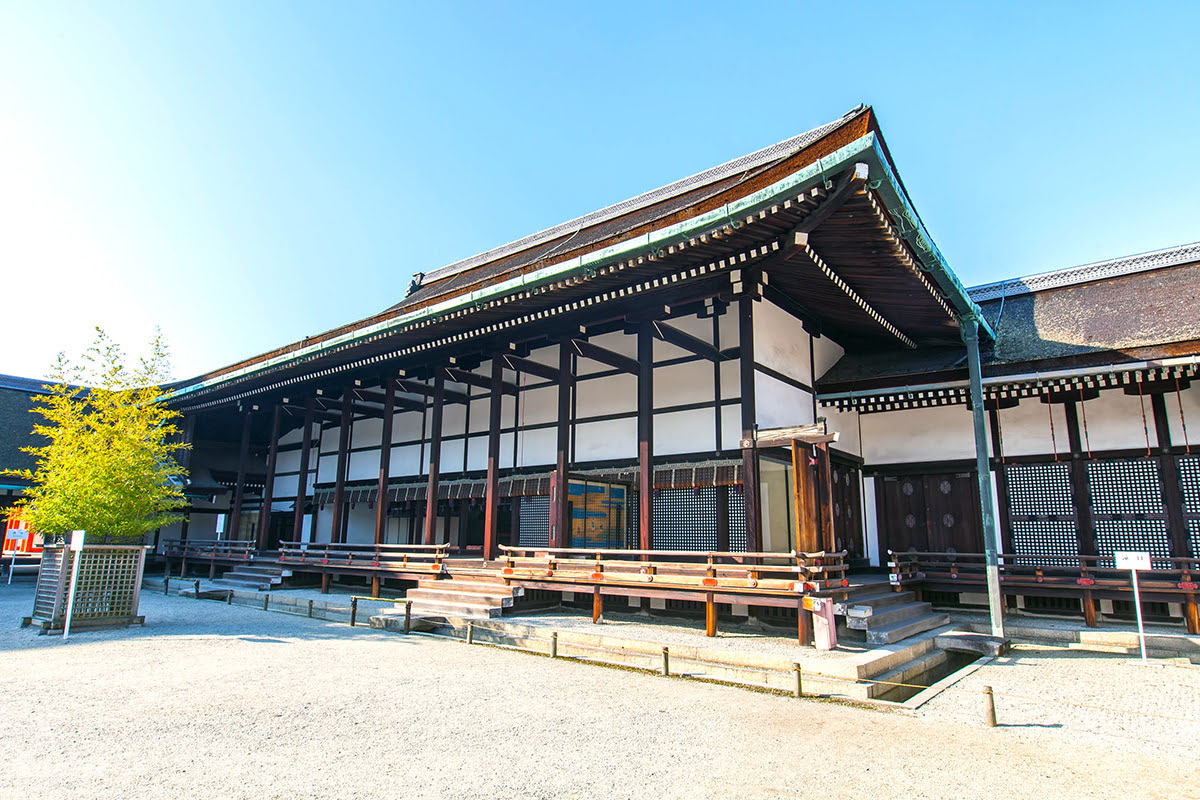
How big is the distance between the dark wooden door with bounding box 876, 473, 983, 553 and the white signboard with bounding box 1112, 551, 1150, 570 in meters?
3.99

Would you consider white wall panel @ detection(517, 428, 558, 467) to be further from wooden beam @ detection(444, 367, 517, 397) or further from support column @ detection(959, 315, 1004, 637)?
support column @ detection(959, 315, 1004, 637)

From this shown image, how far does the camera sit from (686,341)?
12.6 meters

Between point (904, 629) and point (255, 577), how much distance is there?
619 inches

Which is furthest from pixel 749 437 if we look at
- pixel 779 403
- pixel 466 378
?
pixel 466 378

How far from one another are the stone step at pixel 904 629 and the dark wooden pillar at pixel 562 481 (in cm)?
556

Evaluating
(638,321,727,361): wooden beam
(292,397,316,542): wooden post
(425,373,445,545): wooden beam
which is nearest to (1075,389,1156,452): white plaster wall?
(638,321,727,361): wooden beam

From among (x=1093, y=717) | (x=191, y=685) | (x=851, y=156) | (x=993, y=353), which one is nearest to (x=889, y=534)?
(x=993, y=353)

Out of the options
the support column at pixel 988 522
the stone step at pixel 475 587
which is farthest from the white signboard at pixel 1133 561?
the stone step at pixel 475 587

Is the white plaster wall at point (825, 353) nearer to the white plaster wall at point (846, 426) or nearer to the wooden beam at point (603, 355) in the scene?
the white plaster wall at point (846, 426)

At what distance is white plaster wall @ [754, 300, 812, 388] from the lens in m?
11.9

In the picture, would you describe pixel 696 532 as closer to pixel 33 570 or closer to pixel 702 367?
pixel 702 367

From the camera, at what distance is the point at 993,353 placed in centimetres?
1258

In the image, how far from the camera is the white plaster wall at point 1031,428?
1243 cm

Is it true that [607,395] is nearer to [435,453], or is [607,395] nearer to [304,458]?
[435,453]
